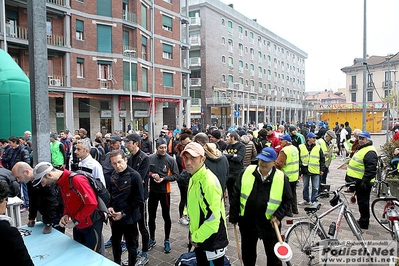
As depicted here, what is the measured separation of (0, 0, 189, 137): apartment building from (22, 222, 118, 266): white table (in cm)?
1966

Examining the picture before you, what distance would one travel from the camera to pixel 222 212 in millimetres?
3182

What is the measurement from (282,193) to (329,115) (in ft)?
121

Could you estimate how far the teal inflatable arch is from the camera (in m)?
13.2

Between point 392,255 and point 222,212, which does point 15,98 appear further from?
point 392,255

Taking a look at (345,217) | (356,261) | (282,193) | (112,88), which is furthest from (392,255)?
(112,88)

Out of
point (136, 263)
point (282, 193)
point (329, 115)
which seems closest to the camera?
point (282, 193)

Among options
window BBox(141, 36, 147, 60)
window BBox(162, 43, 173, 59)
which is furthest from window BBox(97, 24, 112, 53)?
window BBox(162, 43, 173, 59)

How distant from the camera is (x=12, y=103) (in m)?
13.3

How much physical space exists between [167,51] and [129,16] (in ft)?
20.0

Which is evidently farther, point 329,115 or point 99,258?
point 329,115

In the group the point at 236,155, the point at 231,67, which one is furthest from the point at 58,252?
the point at 231,67

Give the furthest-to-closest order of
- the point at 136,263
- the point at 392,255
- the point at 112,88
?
the point at 112,88
the point at 136,263
the point at 392,255

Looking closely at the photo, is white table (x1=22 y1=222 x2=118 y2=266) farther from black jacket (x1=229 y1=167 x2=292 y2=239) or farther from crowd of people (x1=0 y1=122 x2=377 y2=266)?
black jacket (x1=229 y1=167 x2=292 y2=239)

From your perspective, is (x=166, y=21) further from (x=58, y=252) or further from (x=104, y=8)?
(x=58, y=252)
